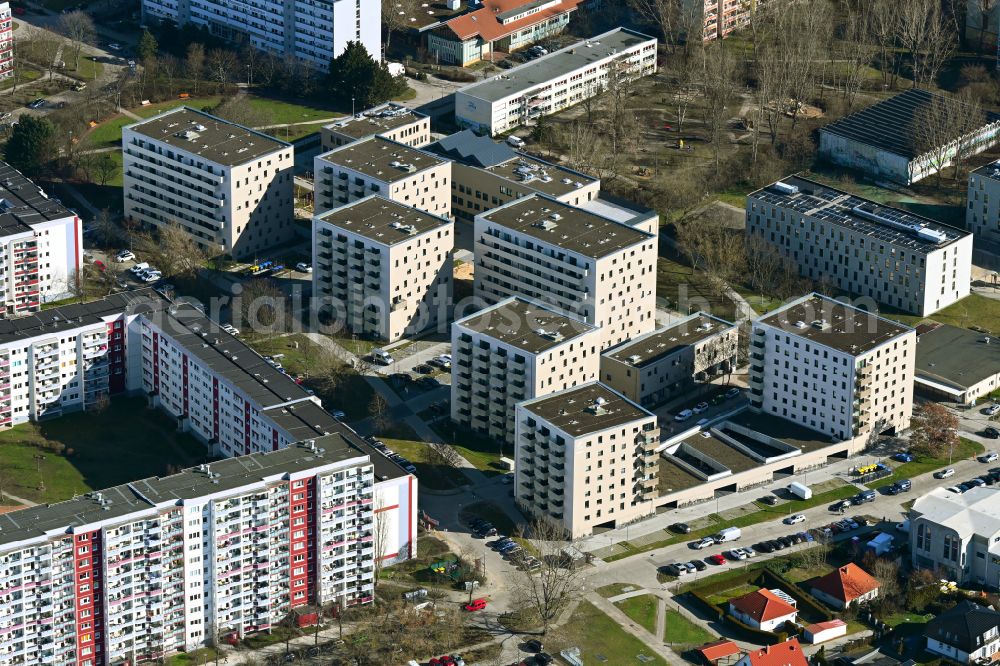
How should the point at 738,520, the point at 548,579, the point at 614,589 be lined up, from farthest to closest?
the point at 738,520 → the point at 614,589 → the point at 548,579

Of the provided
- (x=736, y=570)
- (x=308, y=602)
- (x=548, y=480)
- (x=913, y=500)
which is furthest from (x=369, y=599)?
(x=913, y=500)

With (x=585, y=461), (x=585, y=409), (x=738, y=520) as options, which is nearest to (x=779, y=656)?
(x=738, y=520)

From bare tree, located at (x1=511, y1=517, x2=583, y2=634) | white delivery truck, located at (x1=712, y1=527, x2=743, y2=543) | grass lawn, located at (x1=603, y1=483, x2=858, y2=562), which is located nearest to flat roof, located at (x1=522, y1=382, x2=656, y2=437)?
bare tree, located at (x1=511, y1=517, x2=583, y2=634)

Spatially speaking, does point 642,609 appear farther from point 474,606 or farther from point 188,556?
point 188,556

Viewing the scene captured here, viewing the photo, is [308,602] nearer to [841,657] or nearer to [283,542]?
[283,542]

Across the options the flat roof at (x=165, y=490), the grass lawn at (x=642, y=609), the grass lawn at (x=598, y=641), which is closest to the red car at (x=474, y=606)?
the grass lawn at (x=598, y=641)

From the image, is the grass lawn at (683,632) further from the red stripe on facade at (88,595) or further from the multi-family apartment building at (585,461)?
the red stripe on facade at (88,595)

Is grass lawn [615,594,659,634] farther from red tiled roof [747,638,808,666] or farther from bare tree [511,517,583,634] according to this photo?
red tiled roof [747,638,808,666]
